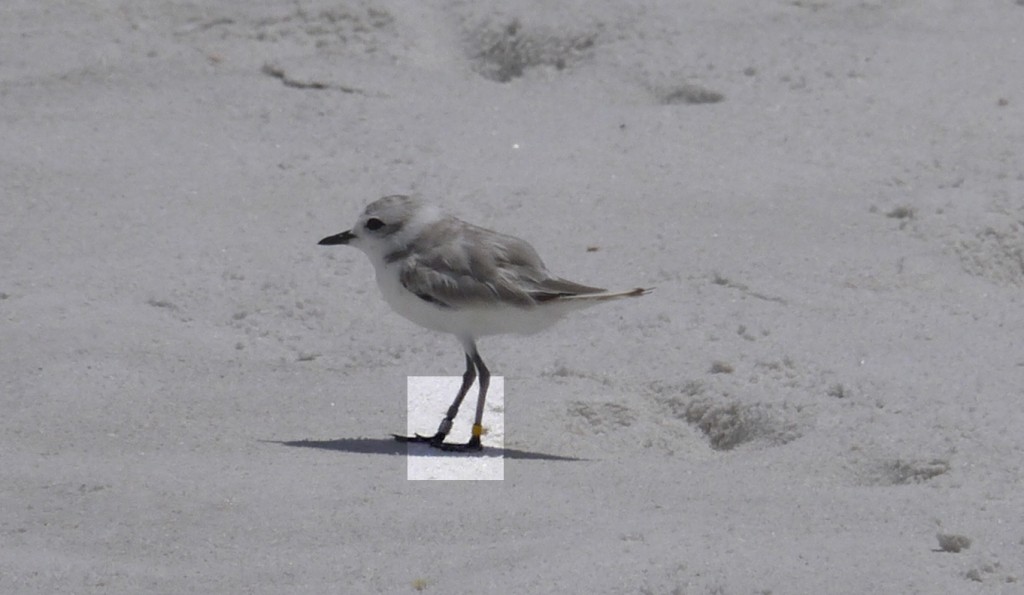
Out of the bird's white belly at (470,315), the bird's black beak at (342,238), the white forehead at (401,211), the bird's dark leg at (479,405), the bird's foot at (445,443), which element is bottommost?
the bird's foot at (445,443)

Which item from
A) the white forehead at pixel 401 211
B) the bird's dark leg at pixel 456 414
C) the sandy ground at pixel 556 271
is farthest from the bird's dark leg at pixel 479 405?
the white forehead at pixel 401 211

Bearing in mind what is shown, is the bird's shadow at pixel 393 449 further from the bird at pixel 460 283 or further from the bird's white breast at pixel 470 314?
the bird's white breast at pixel 470 314

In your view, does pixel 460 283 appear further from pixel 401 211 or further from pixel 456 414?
pixel 456 414

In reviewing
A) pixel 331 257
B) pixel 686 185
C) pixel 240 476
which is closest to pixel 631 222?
pixel 686 185

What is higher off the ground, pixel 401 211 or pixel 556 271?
pixel 401 211

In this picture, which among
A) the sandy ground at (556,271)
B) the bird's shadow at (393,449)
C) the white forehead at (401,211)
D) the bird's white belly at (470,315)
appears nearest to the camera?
the sandy ground at (556,271)

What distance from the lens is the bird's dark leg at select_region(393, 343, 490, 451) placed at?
486 centimetres

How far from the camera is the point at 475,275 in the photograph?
489 centimetres

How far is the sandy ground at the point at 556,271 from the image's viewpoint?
13.4 ft

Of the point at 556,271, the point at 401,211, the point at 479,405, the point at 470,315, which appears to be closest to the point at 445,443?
the point at 479,405

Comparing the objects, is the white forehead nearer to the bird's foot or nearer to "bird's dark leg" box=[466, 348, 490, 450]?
"bird's dark leg" box=[466, 348, 490, 450]

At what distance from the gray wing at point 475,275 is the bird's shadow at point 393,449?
0.47m

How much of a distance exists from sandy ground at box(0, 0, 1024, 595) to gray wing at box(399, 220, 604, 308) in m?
0.48

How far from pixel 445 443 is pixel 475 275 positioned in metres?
0.55
